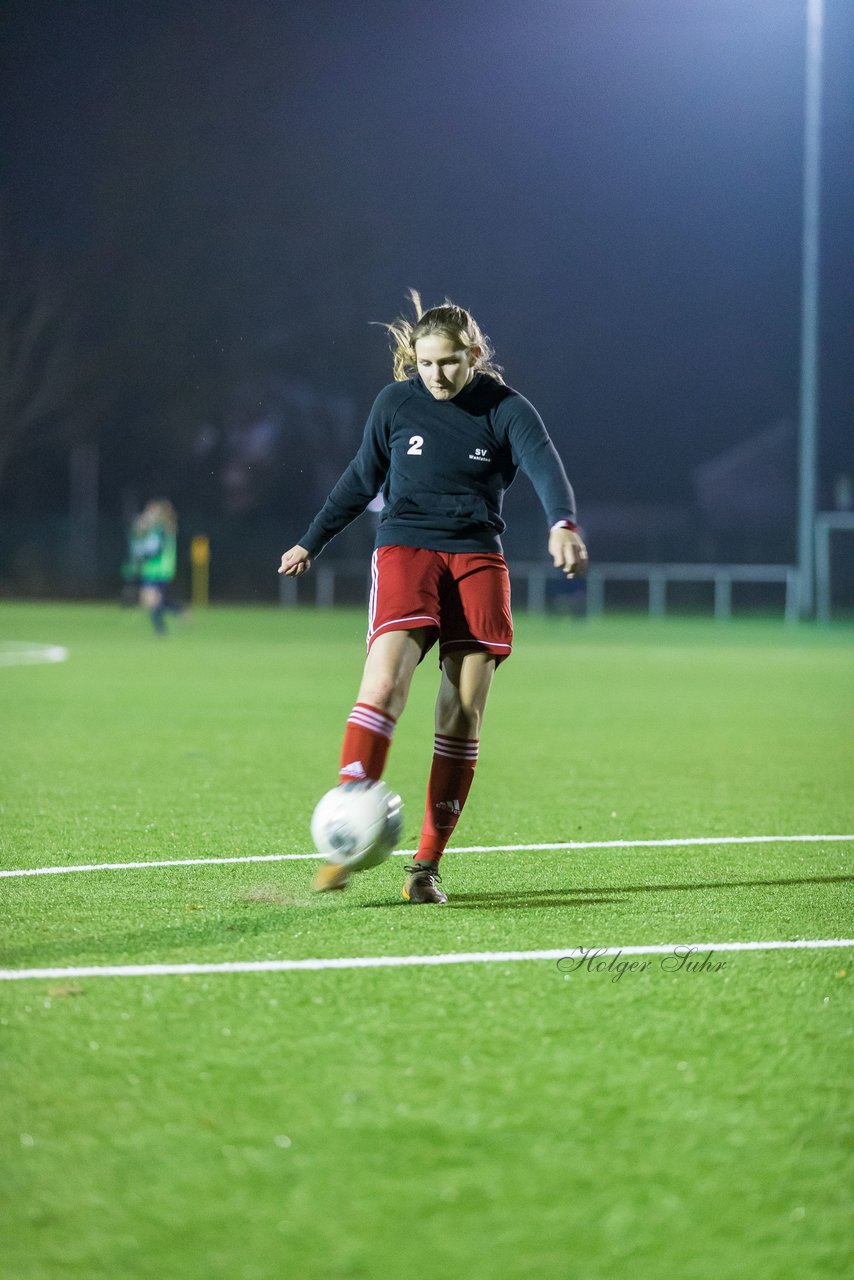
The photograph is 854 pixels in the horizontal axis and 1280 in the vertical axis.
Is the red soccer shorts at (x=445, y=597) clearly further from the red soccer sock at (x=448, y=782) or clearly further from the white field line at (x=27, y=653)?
the white field line at (x=27, y=653)

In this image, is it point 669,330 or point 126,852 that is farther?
point 669,330

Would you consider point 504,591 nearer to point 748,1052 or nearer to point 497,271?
point 748,1052

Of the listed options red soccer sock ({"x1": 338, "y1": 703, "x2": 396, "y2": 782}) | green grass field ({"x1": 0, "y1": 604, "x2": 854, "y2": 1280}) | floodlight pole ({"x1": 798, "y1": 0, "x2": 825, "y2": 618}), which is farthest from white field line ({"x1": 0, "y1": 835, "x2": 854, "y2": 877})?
floodlight pole ({"x1": 798, "y1": 0, "x2": 825, "y2": 618})

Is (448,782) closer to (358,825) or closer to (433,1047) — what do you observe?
(358,825)

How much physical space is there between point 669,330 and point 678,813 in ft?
183

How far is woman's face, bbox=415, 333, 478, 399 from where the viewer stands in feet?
18.9

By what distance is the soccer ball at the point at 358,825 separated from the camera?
5.31 m

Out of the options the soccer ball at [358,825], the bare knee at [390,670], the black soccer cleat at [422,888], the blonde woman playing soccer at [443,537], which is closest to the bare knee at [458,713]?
the blonde woman playing soccer at [443,537]

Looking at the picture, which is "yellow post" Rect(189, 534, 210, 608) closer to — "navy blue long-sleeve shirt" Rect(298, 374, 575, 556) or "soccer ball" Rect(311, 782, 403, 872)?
"navy blue long-sleeve shirt" Rect(298, 374, 575, 556)

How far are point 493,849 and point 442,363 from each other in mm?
2236

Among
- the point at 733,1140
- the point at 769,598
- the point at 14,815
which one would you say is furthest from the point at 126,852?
the point at 769,598

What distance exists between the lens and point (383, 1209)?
2826 millimetres

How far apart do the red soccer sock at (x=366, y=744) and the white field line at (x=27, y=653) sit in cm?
1386

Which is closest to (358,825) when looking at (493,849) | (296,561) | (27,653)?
(296,561)
